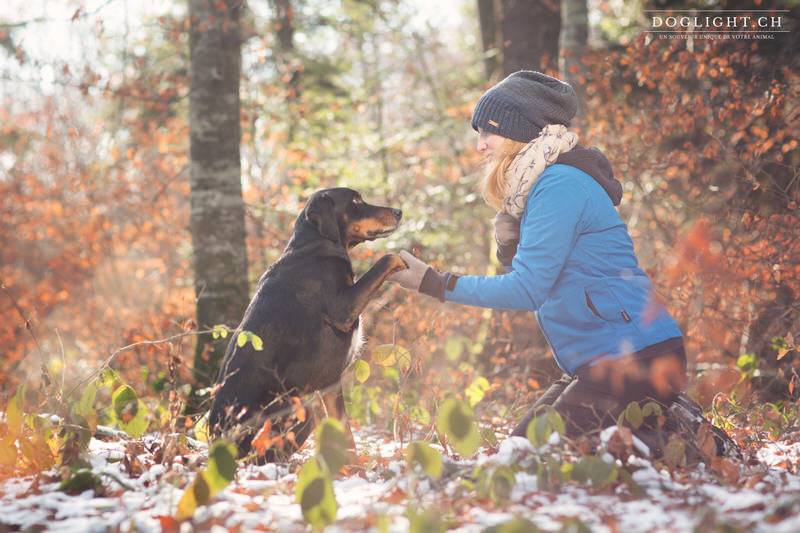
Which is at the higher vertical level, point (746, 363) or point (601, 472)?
point (601, 472)

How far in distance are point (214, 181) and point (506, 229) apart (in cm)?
311

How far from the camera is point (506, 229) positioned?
10.9 feet

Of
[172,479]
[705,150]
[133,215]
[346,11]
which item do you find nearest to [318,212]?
[172,479]

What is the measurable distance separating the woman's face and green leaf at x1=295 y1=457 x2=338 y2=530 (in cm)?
191

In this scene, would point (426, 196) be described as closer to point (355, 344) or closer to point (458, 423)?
point (355, 344)

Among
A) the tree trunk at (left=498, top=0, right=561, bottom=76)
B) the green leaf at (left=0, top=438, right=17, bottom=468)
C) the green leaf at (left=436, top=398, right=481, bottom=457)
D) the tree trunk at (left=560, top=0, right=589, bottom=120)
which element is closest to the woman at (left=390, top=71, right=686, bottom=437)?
the green leaf at (left=436, top=398, right=481, bottom=457)

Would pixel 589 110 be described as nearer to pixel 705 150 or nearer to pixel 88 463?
pixel 705 150

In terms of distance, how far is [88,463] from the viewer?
2.68m

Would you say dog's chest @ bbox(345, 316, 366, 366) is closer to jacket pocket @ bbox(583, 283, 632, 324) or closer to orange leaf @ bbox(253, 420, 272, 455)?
orange leaf @ bbox(253, 420, 272, 455)

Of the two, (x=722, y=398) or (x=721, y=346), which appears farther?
(x=721, y=346)

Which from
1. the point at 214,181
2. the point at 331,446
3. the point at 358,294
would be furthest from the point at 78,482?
the point at 214,181

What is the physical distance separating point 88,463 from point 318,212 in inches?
71.5

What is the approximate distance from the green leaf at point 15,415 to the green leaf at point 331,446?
1580 millimetres

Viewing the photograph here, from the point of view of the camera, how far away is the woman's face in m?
3.19
